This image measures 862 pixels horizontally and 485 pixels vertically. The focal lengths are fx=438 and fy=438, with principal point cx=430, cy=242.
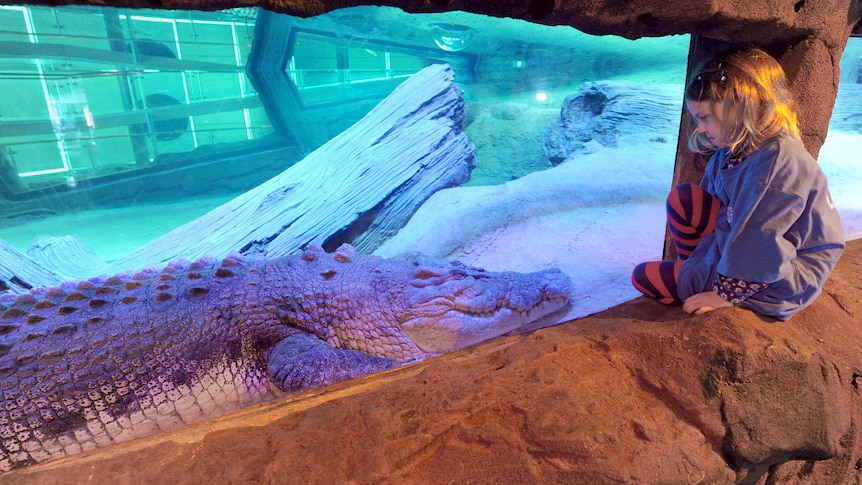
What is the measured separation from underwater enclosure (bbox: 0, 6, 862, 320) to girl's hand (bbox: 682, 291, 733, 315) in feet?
2.17

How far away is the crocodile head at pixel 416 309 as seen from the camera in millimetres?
2391

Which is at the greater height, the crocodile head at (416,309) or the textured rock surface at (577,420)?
the textured rock surface at (577,420)

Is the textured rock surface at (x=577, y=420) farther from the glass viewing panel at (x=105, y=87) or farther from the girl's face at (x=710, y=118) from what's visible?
the glass viewing panel at (x=105, y=87)

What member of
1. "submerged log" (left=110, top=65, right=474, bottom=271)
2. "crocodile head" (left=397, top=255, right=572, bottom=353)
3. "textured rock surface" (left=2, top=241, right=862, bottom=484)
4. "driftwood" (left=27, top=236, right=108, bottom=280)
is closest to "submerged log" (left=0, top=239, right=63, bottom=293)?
"driftwood" (left=27, top=236, right=108, bottom=280)

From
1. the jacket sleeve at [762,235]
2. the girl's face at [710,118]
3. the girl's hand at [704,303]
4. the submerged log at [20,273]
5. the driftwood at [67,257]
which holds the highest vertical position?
the girl's face at [710,118]

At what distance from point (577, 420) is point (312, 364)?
1.28m

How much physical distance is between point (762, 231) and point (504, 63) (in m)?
8.33

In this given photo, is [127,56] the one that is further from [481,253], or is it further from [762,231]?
[762,231]

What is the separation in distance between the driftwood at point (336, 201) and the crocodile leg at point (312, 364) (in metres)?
1.70

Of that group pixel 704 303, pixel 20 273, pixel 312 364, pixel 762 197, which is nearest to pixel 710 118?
pixel 762 197

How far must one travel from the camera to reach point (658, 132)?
5.24 metres

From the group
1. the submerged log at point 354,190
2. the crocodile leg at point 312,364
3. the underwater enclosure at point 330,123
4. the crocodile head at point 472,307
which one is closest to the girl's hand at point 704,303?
the underwater enclosure at point 330,123

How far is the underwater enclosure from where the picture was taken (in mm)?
3613

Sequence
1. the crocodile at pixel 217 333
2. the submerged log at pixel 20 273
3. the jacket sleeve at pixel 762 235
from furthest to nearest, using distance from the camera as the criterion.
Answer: the submerged log at pixel 20 273
the crocodile at pixel 217 333
the jacket sleeve at pixel 762 235
